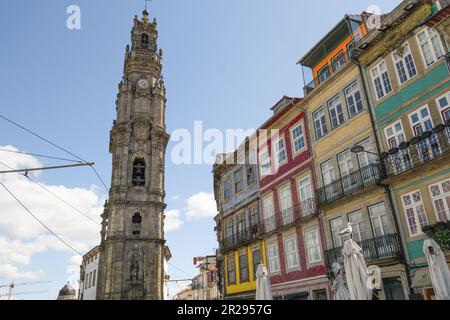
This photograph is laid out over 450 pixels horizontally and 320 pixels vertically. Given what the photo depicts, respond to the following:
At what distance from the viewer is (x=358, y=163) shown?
15766mm

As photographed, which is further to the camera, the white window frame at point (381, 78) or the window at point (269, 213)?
the window at point (269, 213)

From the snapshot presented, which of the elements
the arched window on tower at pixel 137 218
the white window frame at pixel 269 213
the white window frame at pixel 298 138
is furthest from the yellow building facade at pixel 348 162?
the arched window on tower at pixel 137 218

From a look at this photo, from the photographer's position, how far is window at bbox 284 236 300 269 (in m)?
18.8

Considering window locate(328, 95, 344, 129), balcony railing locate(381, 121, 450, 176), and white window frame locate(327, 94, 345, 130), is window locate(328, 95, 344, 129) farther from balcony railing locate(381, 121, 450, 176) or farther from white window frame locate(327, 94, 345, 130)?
balcony railing locate(381, 121, 450, 176)

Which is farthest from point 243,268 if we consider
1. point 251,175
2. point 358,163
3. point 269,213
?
point 358,163

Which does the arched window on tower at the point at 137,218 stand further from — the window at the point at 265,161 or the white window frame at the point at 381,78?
the white window frame at the point at 381,78

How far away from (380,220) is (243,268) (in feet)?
35.9

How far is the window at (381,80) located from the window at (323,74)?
3723 millimetres

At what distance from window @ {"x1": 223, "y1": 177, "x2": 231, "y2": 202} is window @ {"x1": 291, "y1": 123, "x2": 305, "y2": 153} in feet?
24.8

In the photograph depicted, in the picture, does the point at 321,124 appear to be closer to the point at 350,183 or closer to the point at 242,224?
the point at 350,183

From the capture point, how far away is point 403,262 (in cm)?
1297

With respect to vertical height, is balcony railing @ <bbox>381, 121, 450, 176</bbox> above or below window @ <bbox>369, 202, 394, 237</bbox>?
above

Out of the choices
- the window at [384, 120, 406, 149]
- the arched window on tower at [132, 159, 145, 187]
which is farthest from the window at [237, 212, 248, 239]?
the arched window on tower at [132, 159, 145, 187]

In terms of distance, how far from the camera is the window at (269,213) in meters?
20.7
